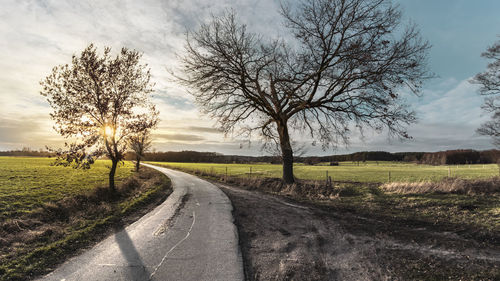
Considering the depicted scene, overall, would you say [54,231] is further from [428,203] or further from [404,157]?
[404,157]

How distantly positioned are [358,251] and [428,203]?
6810 millimetres

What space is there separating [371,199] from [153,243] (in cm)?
1038

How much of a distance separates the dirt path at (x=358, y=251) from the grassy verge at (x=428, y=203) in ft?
2.18

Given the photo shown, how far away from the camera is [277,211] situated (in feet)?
33.7

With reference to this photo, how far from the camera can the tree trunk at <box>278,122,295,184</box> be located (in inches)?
682

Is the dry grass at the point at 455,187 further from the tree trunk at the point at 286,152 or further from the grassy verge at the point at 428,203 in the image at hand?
the tree trunk at the point at 286,152

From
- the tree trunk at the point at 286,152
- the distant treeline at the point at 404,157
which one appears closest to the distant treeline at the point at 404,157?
the distant treeline at the point at 404,157

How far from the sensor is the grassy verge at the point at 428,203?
25.5 feet

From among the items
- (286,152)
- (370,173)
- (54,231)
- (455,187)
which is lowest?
(370,173)

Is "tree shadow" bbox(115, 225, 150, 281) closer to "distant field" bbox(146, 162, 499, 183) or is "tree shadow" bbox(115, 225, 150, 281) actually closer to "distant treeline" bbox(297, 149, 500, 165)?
"distant field" bbox(146, 162, 499, 183)

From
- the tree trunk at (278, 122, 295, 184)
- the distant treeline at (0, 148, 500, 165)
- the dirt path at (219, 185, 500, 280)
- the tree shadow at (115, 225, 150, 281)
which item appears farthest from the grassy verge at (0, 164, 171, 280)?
the distant treeline at (0, 148, 500, 165)

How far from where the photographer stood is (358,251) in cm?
598

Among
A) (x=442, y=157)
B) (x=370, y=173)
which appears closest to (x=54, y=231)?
(x=370, y=173)

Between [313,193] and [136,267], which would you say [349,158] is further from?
[136,267]
